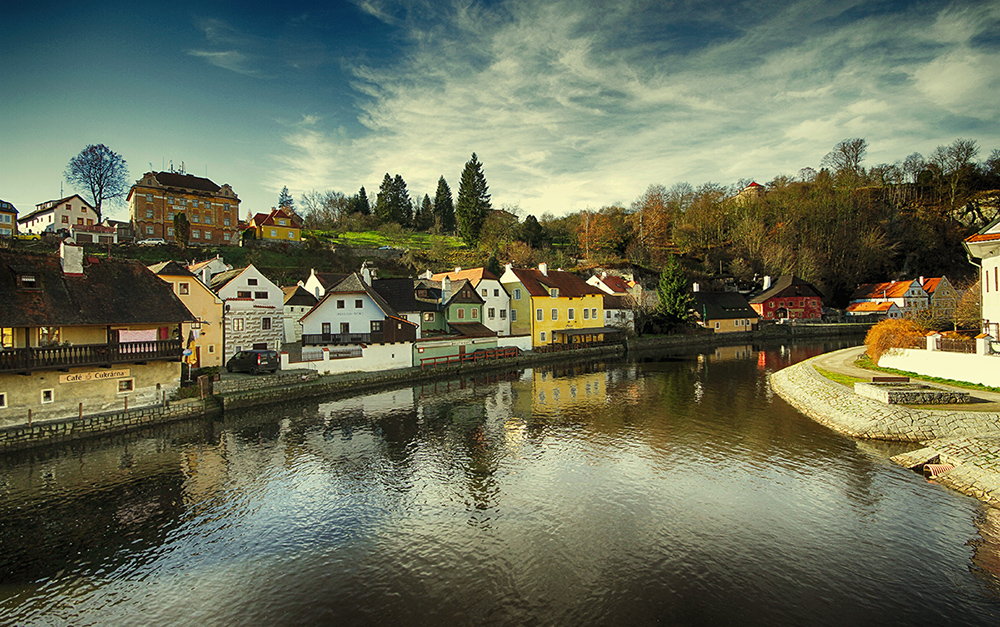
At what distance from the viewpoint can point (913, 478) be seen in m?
14.5

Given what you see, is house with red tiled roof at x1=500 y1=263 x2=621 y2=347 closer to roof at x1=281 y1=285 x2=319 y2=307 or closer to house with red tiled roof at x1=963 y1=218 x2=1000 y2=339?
roof at x1=281 y1=285 x2=319 y2=307

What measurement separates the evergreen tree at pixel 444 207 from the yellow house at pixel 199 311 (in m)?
73.6

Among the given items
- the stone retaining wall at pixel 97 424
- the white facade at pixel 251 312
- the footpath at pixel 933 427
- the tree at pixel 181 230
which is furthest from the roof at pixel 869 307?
the tree at pixel 181 230

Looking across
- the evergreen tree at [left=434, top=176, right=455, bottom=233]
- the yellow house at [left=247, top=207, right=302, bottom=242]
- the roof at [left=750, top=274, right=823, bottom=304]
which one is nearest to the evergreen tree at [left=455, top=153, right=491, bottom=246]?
the evergreen tree at [left=434, top=176, right=455, bottom=233]

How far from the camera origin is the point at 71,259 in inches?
867

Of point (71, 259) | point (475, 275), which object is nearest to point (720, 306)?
point (475, 275)

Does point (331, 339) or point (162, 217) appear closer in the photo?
point (331, 339)

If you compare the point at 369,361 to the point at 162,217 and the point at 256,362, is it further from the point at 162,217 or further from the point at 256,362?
the point at 162,217

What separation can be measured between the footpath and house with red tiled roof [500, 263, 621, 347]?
88.6ft

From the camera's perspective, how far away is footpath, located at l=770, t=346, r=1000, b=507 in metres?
13.7

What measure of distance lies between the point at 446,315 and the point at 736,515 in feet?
109

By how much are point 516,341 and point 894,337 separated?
1127 inches

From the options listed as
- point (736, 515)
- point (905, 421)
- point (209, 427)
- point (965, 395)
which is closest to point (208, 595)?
point (736, 515)

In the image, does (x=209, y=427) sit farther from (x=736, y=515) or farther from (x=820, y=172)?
(x=820, y=172)
